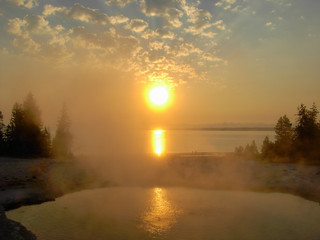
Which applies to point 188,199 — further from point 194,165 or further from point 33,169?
point 33,169

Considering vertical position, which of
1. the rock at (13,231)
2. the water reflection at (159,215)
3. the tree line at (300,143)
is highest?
the tree line at (300,143)

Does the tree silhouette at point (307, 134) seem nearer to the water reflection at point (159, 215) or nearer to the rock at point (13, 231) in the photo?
the water reflection at point (159, 215)

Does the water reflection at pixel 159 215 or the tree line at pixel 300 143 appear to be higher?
the tree line at pixel 300 143

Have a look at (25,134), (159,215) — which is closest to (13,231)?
(159,215)

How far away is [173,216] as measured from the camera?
17.1 metres

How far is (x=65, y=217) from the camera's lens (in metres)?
16.6

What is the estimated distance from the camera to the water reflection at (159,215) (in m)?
15.0

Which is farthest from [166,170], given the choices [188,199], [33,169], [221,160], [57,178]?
[33,169]

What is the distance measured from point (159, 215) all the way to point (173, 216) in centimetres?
104

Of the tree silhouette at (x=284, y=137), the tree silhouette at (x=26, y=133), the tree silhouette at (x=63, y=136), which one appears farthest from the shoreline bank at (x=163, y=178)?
the tree silhouette at (x=63, y=136)

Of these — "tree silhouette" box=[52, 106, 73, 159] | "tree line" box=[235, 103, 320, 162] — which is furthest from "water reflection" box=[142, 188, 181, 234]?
"tree silhouette" box=[52, 106, 73, 159]

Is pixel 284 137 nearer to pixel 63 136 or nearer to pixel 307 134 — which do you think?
pixel 307 134

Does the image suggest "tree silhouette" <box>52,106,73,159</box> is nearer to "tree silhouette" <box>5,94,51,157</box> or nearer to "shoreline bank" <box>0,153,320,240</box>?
"tree silhouette" <box>5,94,51,157</box>

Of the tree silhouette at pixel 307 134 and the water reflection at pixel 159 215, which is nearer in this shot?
the water reflection at pixel 159 215
